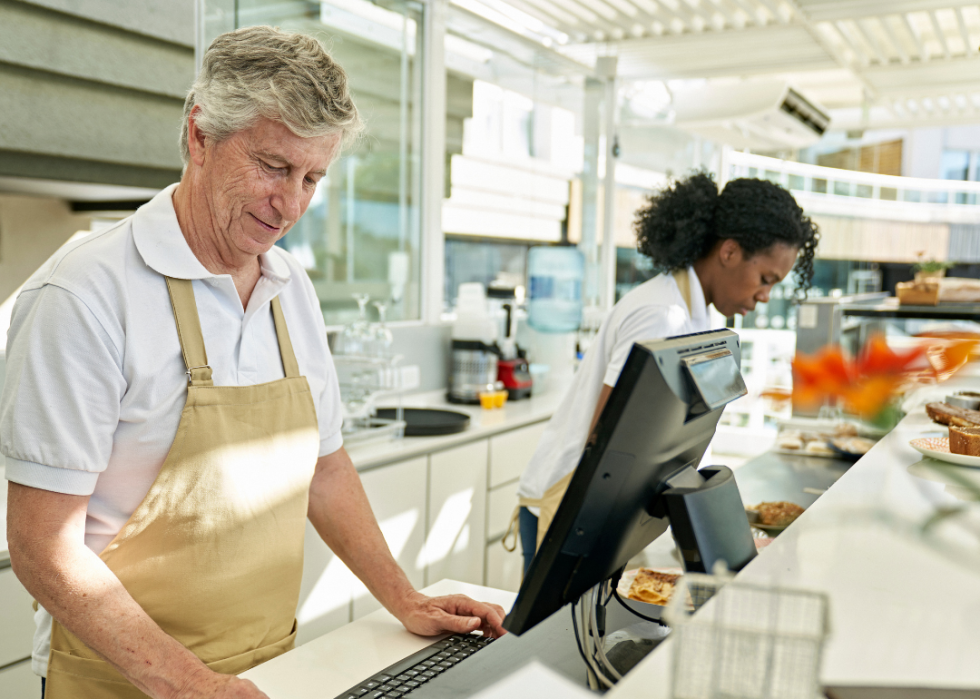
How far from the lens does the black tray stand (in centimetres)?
279

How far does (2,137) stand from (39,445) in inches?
54.0

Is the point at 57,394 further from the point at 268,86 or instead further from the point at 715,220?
the point at 715,220

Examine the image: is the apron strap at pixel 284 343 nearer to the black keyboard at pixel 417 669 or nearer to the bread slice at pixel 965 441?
the black keyboard at pixel 417 669

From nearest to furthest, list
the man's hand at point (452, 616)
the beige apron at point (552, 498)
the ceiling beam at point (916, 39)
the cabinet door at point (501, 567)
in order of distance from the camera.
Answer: the man's hand at point (452, 616) → the beige apron at point (552, 498) → the cabinet door at point (501, 567) → the ceiling beam at point (916, 39)

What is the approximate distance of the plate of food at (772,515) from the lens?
1.69 m

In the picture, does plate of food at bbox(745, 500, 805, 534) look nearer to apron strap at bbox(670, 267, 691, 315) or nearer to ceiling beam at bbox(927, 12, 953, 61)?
apron strap at bbox(670, 267, 691, 315)

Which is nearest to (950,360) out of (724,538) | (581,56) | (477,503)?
(724,538)

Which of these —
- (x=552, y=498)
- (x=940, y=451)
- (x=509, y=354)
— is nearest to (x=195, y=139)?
(x=552, y=498)

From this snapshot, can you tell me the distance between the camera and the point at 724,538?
865 millimetres

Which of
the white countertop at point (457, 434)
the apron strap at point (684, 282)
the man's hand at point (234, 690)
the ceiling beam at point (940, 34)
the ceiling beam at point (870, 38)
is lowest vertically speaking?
the white countertop at point (457, 434)

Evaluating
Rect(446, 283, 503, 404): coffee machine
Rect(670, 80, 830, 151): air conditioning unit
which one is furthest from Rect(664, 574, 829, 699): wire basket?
Rect(670, 80, 830, 151): air conditioning unit

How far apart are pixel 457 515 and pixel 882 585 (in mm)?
2139

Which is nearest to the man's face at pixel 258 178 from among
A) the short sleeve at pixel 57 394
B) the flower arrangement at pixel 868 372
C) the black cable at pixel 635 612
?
the short sleeve at pixel 57 394

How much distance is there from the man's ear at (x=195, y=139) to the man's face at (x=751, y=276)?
1362mm
